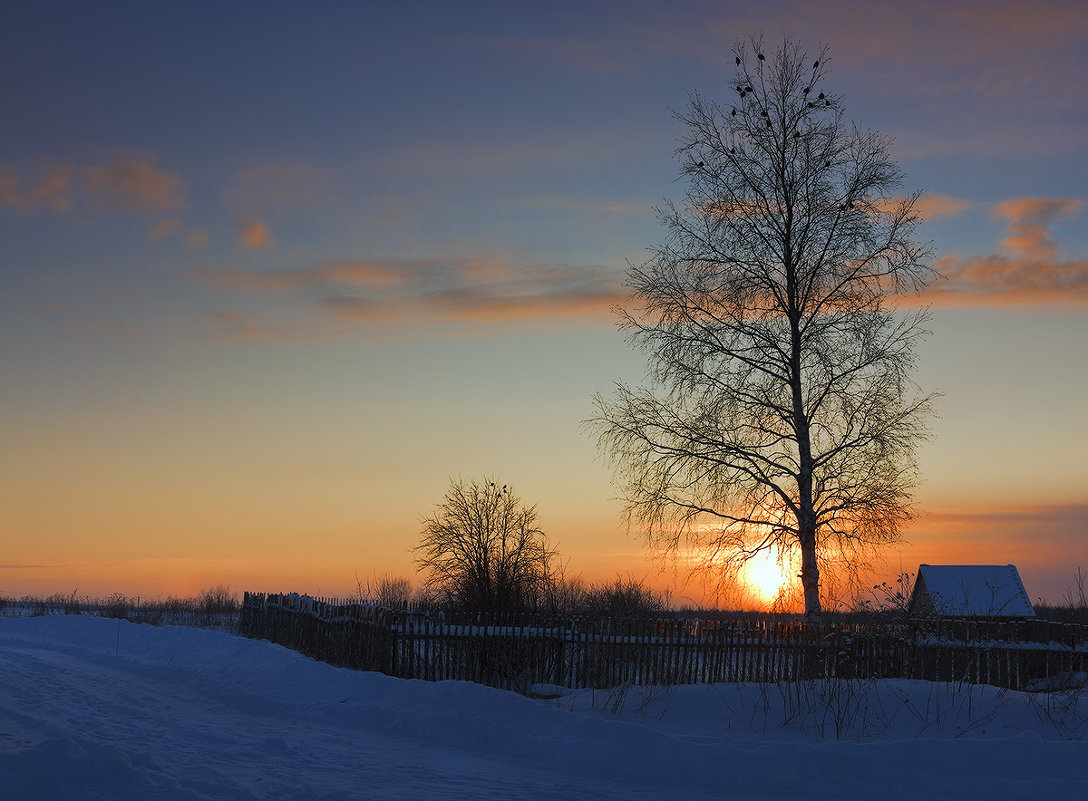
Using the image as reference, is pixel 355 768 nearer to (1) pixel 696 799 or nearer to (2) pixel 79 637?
(1) pixel 696 799

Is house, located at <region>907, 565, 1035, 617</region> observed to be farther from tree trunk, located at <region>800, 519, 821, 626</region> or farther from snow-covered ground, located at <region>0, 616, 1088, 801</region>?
snow-covered ground, located at <region>0, 616, 1088, 801</region>

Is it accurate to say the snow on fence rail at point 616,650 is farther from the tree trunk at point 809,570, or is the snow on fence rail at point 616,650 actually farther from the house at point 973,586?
the house at point 973,586

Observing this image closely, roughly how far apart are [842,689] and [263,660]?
1145 cm

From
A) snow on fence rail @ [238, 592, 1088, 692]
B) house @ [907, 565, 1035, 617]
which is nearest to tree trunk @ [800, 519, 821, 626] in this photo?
snow on fence rail @ [238, 592, 1088, 692]

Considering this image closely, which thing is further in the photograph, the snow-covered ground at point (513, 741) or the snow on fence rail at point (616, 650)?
the snow on fence rail at point (616, 650)

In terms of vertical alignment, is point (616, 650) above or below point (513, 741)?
above

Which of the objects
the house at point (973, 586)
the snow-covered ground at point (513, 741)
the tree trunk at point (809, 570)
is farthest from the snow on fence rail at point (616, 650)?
the house at point (973, 586)

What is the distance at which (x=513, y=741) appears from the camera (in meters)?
11.2

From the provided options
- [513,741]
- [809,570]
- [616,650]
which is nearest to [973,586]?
[809,570]

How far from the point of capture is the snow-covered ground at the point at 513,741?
27.3 feet

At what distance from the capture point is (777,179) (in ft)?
67.5

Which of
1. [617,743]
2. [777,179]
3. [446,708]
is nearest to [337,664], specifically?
[446,708]

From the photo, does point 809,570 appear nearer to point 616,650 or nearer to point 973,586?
point 616,650

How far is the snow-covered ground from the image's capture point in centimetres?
833
